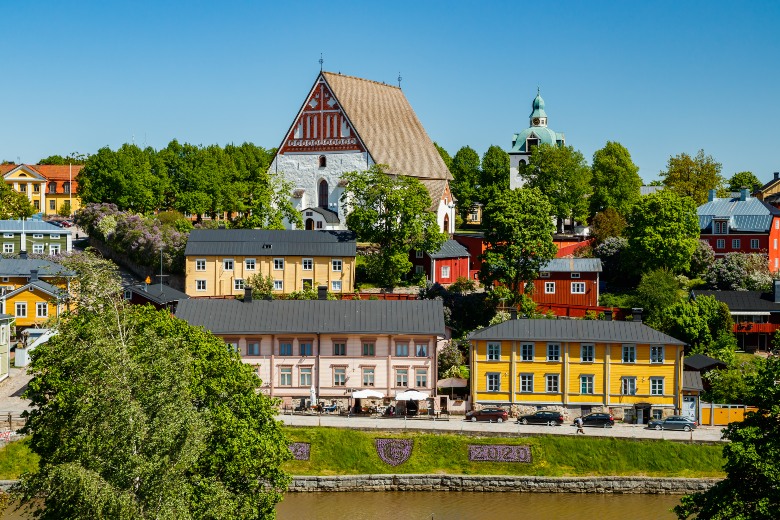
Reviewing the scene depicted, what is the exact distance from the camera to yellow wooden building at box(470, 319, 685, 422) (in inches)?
1999

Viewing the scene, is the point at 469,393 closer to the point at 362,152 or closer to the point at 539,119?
the point at 362,152

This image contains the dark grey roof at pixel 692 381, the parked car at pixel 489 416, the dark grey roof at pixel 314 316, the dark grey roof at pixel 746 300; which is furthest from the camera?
the dark grey roof at pixel 746 300

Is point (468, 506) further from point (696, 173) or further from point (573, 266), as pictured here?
point (696, 173)

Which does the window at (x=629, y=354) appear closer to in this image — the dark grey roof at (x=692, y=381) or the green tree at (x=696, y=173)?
the dark grey roof at (x=692, y=381)

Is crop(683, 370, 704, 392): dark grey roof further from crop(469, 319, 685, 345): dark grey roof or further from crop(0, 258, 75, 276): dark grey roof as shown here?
crop(0, 258, 75, 276): dark grey roof

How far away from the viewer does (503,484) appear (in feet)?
147

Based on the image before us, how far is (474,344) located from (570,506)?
10.6 meters

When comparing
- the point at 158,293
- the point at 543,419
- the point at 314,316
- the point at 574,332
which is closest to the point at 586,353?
the point at 574,332

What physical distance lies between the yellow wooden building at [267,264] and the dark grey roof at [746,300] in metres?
21.2

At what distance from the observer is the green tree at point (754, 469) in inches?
1131

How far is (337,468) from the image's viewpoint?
149ft

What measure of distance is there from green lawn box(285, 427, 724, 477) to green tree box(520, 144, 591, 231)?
131 ft

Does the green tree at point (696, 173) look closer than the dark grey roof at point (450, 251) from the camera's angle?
No

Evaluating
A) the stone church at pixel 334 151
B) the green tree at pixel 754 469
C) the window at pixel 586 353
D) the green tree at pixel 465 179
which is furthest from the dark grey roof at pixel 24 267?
the green tree at pixel 465 179
